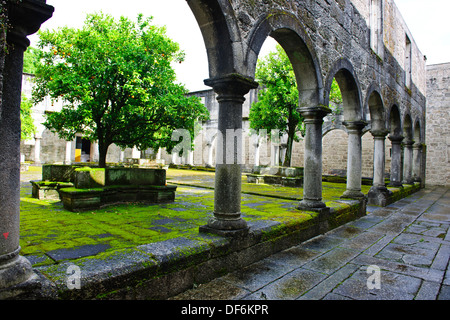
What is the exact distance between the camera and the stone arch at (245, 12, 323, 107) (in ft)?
11.6

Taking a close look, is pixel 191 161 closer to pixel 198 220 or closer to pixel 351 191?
pixel 351 191

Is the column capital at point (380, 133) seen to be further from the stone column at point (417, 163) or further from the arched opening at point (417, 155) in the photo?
the stone column at point (417, 163)

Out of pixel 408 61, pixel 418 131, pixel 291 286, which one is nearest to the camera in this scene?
pixel 291 286


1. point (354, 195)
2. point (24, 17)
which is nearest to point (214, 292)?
point (24, 17)

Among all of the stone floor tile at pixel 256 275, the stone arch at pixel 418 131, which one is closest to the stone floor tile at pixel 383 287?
the stone floor tile at pixel 256 275

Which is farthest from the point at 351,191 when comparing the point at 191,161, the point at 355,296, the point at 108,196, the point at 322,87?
the point at 191,161

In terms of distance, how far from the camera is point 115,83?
547 cm

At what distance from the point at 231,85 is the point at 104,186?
3.33 metres

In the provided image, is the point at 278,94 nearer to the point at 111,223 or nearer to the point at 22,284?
the point at 111,223

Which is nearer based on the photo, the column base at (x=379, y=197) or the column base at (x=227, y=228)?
the column base at (x=227, y=228)

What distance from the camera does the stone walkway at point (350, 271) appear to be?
2.62 m

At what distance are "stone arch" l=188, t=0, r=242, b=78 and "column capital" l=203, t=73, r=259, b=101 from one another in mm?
79

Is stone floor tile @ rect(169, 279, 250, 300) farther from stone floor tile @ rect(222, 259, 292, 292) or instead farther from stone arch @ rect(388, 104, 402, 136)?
stone arch @ rect(388, 104, 402, 136)

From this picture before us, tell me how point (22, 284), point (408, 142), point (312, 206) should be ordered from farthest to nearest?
point (408, 142)
point (312, 206)
point (22, 284)
